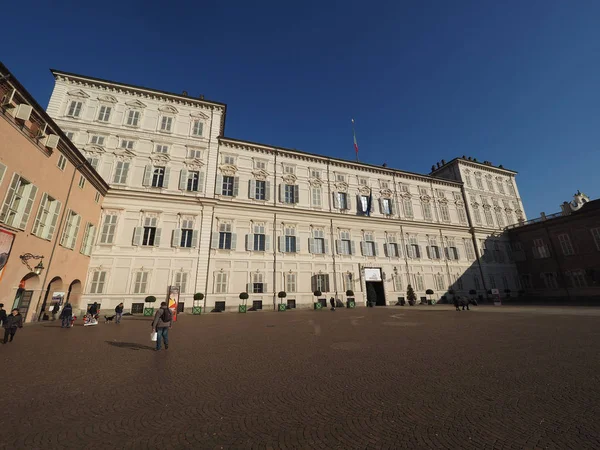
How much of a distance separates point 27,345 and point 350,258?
25.3 metres

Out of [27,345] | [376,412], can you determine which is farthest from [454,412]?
[27,345]

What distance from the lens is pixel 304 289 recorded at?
1043 inches

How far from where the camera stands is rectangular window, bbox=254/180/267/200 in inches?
1112

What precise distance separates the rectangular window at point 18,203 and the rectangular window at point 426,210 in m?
37.8

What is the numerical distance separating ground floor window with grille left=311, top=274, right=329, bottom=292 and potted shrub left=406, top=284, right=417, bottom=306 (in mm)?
9900

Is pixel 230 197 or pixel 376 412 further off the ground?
pixel 230 197

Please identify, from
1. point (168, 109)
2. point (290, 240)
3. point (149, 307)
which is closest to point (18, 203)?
point (149, 307)

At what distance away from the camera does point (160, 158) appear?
84.2 ft

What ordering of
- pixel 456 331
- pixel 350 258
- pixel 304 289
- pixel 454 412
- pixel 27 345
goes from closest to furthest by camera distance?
pixel 454 412 → pixel 27 345 → pixel 456 331 → pixel 304 289 → pixel 350 258

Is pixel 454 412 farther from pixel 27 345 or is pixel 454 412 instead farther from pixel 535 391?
pixel 27 345

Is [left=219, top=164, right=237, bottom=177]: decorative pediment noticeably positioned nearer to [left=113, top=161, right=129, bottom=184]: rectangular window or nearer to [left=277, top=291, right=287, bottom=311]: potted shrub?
[left=113, top=161, right=129, bottom=184]: rectangular window

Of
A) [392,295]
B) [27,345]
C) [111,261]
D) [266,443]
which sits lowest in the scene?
[266,443]

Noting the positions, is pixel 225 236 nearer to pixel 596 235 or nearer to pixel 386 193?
pixel 386 193

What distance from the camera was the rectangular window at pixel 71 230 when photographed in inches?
705
